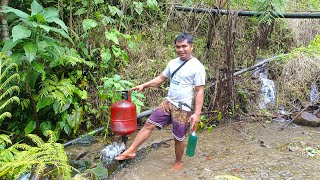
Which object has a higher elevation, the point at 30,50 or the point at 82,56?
the point at 30,50

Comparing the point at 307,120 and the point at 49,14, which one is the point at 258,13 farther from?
the point at 49,14

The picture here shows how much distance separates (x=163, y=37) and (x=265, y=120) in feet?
8.96

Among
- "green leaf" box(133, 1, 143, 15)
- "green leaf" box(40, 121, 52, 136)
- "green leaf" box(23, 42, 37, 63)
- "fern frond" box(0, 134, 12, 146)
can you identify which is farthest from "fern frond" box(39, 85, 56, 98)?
"green leaf" box(133, 1, 143, 15)

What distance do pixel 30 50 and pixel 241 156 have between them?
10.5ft

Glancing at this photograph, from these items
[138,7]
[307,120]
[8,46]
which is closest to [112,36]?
[138,7]

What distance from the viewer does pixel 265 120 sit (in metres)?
6.40

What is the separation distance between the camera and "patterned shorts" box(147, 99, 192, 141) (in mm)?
4113

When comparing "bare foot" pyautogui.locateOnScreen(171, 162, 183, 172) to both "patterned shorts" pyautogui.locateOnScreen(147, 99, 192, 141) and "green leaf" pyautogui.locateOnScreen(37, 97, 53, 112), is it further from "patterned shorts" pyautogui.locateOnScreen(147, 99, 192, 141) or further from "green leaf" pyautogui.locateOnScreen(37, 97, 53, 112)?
"green leaf" pyautogui.locateOnScreen(37, 97, 53, 112)

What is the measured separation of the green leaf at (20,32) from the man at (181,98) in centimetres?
153

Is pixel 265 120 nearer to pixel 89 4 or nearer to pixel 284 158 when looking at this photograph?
pixel 284 158

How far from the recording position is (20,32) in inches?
151

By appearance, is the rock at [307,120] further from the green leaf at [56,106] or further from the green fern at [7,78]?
the green fern at [7,78]

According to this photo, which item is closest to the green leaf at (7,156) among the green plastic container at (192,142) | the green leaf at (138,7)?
the green plastic container at (192,142)

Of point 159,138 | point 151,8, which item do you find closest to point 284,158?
point 159,138
